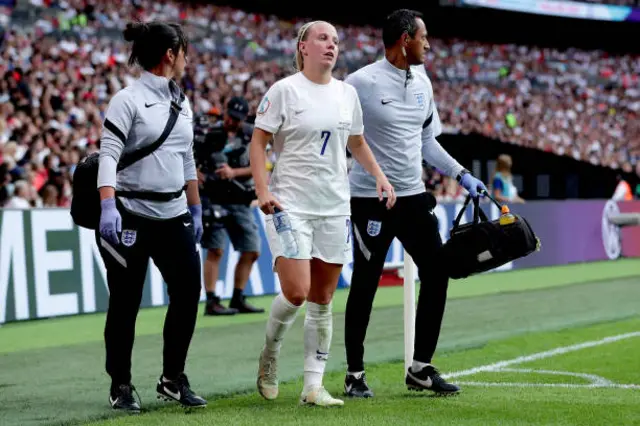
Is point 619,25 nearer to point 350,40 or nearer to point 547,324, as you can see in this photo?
point 350,40

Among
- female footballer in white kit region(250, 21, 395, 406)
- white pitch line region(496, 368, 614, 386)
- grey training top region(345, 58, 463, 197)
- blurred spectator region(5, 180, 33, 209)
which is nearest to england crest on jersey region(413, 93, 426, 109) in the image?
grey training top region(345, 58, 463, 197)

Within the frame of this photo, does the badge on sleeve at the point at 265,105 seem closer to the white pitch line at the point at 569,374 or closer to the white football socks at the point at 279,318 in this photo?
the white football socks at the point at 279,318

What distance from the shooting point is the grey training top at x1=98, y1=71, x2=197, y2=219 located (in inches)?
225

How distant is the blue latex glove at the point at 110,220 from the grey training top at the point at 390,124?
1.57 m

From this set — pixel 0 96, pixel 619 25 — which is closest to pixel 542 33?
pixel 619 25

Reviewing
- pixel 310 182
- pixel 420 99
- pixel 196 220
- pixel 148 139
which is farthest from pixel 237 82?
pixel 310 182

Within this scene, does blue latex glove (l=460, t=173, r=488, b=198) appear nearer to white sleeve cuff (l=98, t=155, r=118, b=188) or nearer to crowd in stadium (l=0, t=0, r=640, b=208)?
white sleeve cuff (l=98, t=155, r=118, b=188)

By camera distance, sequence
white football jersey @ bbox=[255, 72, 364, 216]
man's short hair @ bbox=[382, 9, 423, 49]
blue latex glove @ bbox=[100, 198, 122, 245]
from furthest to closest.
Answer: man's short hair @ bbox=[382, 9, 423, 49] < white football jersey @ bbox=[255, 72, 364, 216] < blue latex glove @ bbox=[100, 198, 122, 245]

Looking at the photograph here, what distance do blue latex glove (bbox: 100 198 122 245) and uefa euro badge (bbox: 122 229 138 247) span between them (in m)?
0.26

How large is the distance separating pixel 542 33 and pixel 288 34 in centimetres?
1354

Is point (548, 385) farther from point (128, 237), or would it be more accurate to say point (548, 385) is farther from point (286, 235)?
point (128, 237)

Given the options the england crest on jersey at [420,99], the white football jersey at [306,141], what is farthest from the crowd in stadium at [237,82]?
the white football jersey at [306,141]

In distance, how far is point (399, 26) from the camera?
21.0ft

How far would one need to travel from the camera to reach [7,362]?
8445mm
